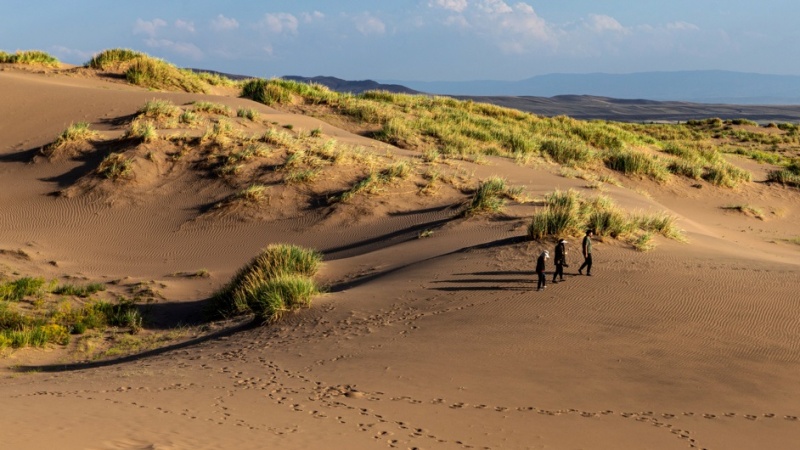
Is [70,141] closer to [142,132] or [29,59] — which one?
[142,132]

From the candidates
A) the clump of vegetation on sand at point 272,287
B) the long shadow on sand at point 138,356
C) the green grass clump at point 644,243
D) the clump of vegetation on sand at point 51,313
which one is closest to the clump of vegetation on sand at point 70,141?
the clump of vegetation on sand at point 51,313

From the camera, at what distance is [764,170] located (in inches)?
1297

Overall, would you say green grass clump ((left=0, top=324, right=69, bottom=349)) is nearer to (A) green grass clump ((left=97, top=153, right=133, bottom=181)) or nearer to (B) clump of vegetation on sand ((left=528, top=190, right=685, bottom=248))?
(B) clump of vegetation on sand ((left=528, top=190, right=685, bottom=248))

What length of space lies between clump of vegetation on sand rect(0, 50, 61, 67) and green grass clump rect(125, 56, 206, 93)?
10.9ft

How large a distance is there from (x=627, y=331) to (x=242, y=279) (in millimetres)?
6215

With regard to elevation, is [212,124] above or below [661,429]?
above

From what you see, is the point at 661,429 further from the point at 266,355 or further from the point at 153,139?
the point at 153,139

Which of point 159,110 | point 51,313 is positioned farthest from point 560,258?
point 159,110

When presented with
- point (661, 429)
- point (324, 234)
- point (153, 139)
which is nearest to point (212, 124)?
point (153, 139)

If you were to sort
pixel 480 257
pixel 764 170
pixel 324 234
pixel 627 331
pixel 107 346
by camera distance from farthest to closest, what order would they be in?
pixel 764 170, pixel 324 234, pixel 480 257, pixel 107 346, pixel 627 331

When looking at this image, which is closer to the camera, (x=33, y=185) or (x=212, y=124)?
(x=33, y=185)

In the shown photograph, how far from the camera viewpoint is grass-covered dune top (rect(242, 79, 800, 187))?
88.0ft

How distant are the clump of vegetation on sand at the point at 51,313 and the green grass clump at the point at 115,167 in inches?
245

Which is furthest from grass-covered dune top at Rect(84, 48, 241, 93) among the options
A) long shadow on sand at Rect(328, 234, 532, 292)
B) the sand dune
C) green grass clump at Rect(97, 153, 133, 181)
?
long shadow on sand at Rect(328, 234, 532, 292)
